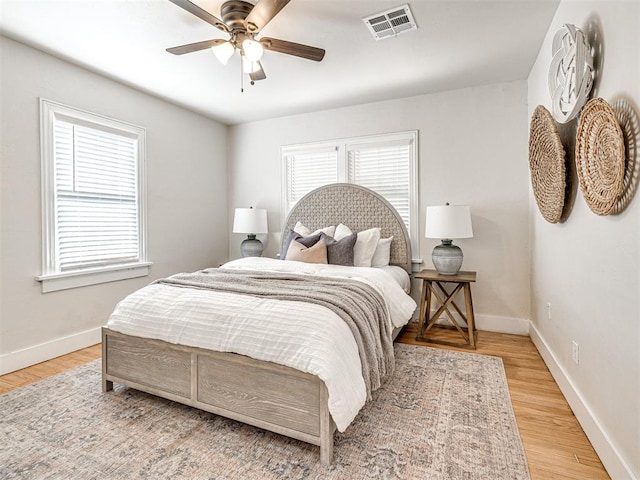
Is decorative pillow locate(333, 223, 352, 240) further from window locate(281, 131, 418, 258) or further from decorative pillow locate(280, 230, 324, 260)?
window locate(281, 131, 418, 258)

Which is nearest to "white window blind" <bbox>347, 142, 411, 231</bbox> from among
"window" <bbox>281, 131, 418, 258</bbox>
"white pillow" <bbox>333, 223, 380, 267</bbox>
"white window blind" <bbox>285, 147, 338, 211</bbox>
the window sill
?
"window" <bbox>281, 131, 418, 258</bbox>

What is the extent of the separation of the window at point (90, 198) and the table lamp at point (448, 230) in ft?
10.3

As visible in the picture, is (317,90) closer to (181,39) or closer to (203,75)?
(203,75)

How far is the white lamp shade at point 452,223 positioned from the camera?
3279 millimetres

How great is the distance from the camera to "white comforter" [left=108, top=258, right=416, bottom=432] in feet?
5.52

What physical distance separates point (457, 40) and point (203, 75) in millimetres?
2310

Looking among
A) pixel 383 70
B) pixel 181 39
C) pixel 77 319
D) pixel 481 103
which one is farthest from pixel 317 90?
pixel 77 319

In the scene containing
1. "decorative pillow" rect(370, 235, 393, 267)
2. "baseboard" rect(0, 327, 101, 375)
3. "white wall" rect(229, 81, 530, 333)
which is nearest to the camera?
"baseboard" rect(0, 327, 101, 375)

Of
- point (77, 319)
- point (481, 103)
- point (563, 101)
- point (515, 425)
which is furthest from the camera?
point (481, 103)

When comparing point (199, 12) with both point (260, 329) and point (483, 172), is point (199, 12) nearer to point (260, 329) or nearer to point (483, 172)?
point (260, 329)

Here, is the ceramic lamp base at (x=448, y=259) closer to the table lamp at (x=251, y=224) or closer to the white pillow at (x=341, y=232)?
the white pillow at (x=341, y=232)

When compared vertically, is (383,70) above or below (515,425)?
above

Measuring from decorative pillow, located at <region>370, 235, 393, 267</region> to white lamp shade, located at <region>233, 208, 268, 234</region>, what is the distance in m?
1.52

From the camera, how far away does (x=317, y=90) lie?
372cm
